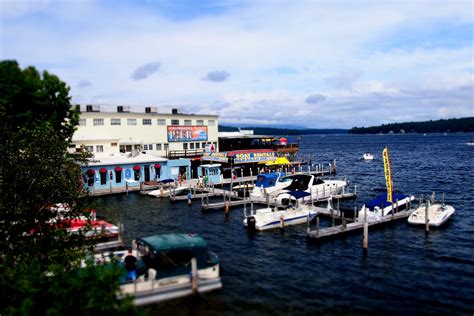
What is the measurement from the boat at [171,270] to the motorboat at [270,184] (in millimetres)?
25458

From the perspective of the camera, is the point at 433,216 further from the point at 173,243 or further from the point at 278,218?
the point at 173,243

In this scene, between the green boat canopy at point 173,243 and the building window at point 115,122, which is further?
the building window at point 115,122

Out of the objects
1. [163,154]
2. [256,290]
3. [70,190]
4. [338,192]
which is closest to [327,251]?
[256,290]

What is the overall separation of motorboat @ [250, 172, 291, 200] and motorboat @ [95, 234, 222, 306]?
83.1ft

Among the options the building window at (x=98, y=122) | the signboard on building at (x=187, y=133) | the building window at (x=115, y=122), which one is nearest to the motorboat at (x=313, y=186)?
the signboard on building at (x=187, y=133)

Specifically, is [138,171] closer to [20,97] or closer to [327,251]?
Result: [20,97]

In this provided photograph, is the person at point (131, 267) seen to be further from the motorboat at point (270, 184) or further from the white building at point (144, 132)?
the white building at point (144, 132)

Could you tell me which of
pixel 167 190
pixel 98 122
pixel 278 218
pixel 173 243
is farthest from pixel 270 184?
pixel 98 122

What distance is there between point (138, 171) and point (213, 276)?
36678 mm

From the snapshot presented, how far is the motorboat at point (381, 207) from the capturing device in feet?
123

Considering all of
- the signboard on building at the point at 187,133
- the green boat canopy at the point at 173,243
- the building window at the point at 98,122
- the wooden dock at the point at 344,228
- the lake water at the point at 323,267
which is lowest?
the lake water at the point at 323,267

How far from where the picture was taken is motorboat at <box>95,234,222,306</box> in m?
21.7

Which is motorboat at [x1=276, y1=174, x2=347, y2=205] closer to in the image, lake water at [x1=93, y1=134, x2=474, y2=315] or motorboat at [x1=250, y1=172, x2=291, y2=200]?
motorboat at [x1=250, y1=172, x2=291, y2=200]

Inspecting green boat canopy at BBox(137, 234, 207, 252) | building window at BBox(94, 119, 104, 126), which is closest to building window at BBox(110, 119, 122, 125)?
building window at BBox(94, 119, 104, 126)
